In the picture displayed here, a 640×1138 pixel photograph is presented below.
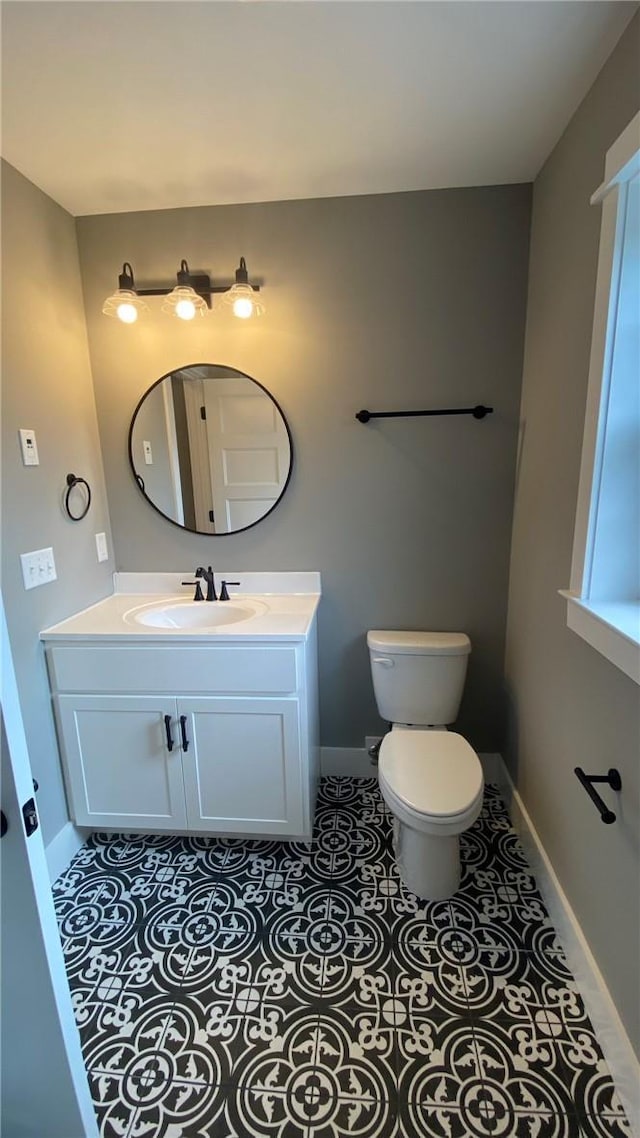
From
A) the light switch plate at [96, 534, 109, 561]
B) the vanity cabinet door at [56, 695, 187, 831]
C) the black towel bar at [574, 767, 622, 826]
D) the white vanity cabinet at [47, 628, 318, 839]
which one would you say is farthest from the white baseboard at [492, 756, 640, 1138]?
the light switch plate at [96, 534, 109, 561]

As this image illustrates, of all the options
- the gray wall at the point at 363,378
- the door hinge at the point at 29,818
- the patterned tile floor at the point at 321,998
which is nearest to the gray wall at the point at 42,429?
the gray wall at the point at 363,378

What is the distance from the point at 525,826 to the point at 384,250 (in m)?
2.17

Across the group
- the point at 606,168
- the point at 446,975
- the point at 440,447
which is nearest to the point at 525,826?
the point at 446,975

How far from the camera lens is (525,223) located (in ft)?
5.67

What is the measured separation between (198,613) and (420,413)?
3.87ft

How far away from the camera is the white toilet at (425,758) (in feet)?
4.84

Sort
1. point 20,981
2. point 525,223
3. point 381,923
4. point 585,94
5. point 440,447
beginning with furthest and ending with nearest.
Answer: point 440,447 → point 525,223 → point 381,923 → point 585,94 → point 20,981

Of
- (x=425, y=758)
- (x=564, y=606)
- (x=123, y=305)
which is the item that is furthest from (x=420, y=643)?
(x=123, y=305)

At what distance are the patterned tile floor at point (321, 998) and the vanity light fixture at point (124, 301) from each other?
199 centimetres

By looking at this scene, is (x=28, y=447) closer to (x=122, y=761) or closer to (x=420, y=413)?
(x=122, y=761)

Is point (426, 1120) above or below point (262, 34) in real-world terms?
below

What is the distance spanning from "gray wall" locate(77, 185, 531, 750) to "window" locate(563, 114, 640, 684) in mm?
670

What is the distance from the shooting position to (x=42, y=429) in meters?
1.67

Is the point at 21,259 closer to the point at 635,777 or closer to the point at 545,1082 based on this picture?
the point at 635,777
